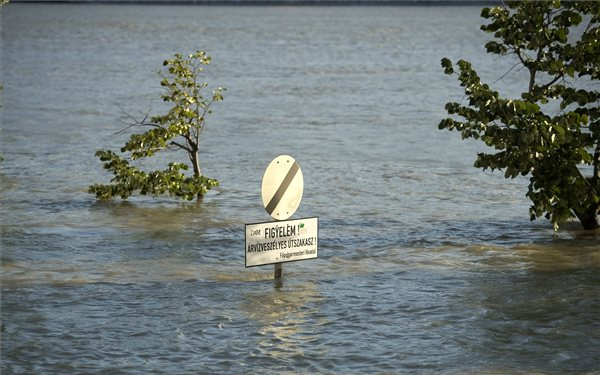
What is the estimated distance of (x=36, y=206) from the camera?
13.9m

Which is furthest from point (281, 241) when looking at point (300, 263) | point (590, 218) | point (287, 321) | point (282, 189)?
point (590, 218)

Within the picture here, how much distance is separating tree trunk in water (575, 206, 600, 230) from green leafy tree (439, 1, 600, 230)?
0.01 m

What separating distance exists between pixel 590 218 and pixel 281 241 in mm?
4116

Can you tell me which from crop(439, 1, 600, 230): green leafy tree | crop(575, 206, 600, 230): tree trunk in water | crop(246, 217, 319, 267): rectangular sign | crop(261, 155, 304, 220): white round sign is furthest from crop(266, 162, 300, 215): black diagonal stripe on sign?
crop(575, 206, 600, 230): tree trunk in water

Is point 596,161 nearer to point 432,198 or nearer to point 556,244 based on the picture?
point 556,244

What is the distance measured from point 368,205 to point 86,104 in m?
11.9

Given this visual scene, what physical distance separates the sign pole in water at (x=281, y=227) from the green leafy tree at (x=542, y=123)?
7.49 ft

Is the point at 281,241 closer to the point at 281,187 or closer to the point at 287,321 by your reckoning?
the point at 281,187

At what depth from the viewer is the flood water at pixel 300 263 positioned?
27.7ft

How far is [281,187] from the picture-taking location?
9898 millimetres

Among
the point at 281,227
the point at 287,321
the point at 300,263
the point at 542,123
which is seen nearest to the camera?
the point at 287,321

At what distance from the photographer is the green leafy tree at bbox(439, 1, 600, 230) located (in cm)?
1158

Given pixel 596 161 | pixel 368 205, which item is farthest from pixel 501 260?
pixel 368 205

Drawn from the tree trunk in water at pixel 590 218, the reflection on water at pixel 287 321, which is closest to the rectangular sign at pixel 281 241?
the reflection on water at pixel 287 321
